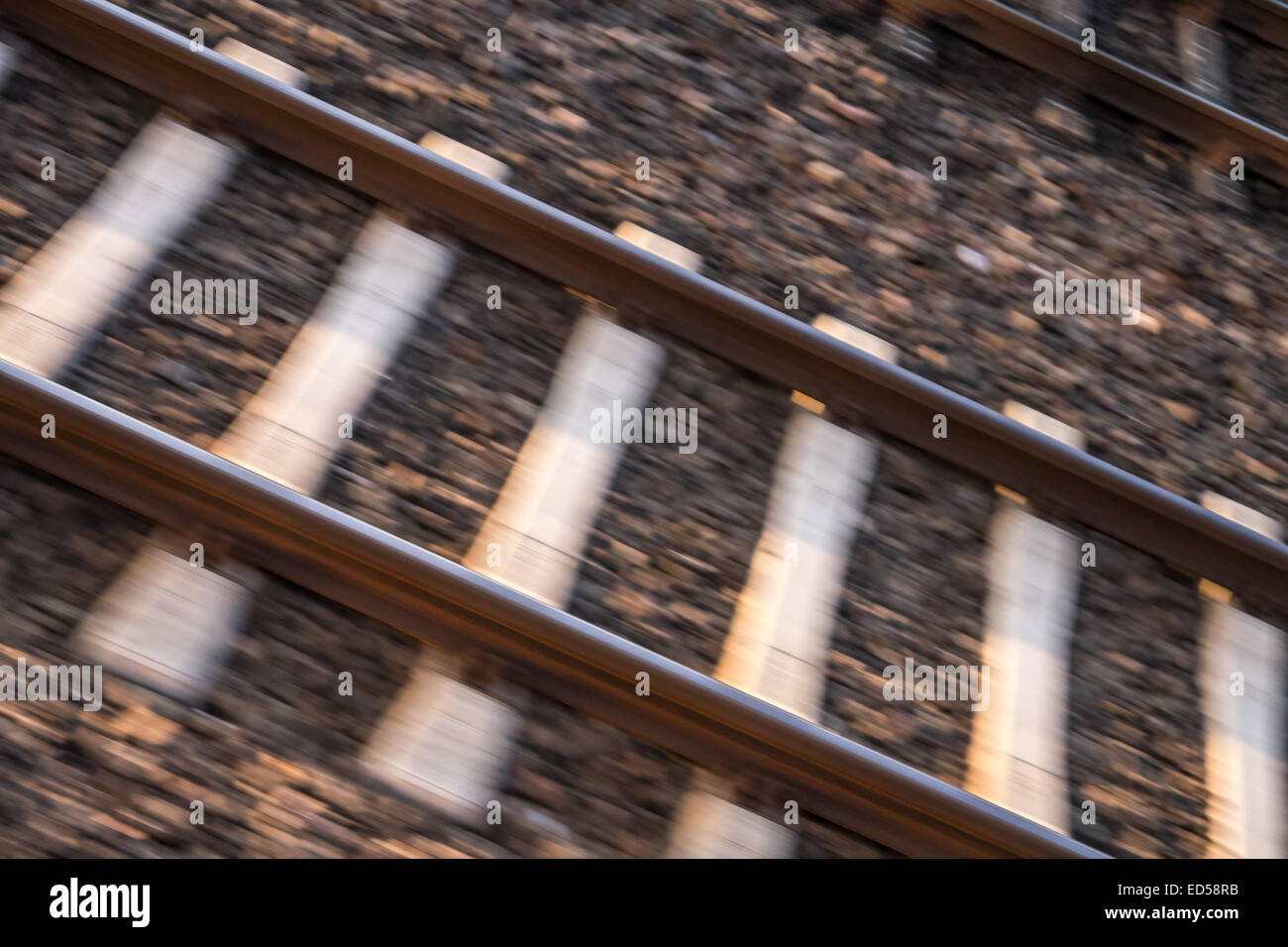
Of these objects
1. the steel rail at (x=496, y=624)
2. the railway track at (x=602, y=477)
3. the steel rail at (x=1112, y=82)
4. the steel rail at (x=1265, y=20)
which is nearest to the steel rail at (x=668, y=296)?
the railway track at (x=602, y=477)

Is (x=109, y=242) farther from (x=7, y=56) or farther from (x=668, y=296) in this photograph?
(x=668, y=296)

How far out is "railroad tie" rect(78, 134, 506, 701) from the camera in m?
2.06

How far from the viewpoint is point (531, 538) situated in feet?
7.66

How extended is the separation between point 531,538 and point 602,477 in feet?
0.81

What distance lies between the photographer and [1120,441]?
9.72 feet

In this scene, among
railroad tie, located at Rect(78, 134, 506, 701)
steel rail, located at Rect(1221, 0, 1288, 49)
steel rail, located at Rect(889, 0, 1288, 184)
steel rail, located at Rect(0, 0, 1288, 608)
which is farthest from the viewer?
steel rail, located at Rect(1221, 0, 1288, 49)

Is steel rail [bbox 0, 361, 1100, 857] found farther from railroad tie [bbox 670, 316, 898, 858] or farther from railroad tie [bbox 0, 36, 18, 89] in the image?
railroad tie [bbox 0, 36, 18, 89]

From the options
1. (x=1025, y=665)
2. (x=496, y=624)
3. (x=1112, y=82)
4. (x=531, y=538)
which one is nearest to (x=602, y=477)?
(x=531, y=538)

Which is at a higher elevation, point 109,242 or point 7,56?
point 7,56

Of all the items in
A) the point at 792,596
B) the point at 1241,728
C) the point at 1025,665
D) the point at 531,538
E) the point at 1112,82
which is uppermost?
the point at 1112,82

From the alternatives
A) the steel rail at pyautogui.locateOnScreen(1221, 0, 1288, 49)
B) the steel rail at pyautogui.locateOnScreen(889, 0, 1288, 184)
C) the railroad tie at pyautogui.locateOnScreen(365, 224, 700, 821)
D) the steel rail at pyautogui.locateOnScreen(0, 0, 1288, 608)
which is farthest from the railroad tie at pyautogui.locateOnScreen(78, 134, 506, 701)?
the steel rail at pyautogui.locateOnScreen(1221, 0, 1288, 49)

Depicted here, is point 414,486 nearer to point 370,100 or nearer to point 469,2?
point 370,100

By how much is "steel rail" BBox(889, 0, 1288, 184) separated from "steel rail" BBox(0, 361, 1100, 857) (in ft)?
8.58
